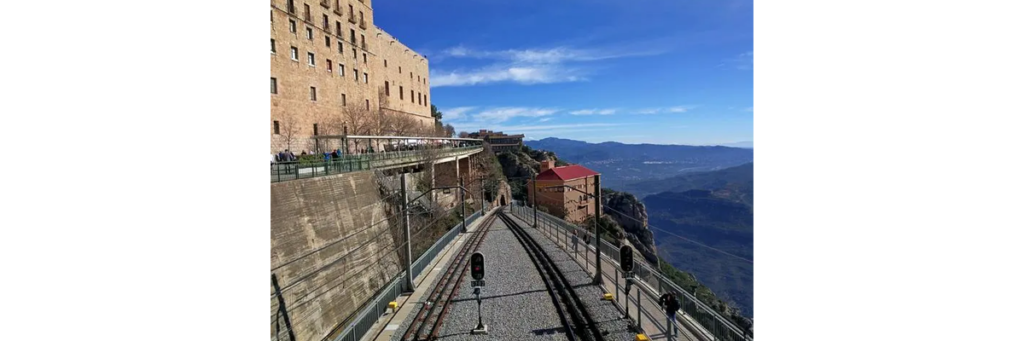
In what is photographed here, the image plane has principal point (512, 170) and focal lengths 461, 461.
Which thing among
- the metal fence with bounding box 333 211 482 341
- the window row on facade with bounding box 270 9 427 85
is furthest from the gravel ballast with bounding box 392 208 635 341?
the window row on facade with bounding box 270 9 427 85

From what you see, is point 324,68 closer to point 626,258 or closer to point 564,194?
point 564,194

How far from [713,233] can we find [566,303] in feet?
424

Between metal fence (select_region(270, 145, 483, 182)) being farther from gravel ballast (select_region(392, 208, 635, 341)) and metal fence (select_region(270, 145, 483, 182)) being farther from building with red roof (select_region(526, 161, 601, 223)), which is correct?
building with red roof (select_region(526, 161, 601, 223))

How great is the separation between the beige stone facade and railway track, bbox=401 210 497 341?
16.2 metres

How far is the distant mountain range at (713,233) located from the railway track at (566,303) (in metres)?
76.5

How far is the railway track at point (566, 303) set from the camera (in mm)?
9961

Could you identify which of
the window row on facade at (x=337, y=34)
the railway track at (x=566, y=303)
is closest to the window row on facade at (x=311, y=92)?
the window row on facade at (x=337, y=34)

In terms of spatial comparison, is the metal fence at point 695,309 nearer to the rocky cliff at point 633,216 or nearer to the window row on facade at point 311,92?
the window row on facade at point 311,92
